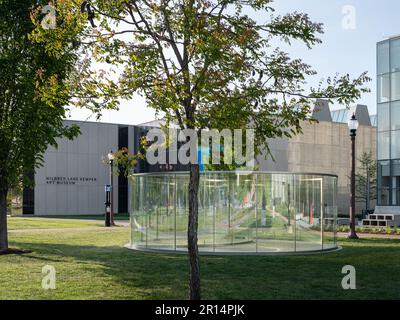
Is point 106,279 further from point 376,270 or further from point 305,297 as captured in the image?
point 376,270

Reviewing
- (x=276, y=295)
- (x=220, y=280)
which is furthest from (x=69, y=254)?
(x=276, y=295)

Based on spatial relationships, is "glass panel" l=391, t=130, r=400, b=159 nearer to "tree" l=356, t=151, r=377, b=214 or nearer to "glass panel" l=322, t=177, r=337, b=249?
"tree" l=356, t=151, r=377, b=214

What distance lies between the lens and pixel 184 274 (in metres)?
13.5

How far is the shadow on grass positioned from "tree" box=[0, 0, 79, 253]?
10.1ft

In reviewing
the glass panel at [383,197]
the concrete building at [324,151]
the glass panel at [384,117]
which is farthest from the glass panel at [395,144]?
the concrete building at [324,151]

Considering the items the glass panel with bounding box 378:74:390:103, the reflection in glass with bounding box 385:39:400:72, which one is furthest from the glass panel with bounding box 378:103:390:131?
the reflection in glass with bounding box 385:39:400:72

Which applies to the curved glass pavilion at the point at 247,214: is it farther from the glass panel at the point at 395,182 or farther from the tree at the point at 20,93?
the glass panel at the point at 395,182

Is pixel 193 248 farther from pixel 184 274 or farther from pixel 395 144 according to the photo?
pixel 395 144

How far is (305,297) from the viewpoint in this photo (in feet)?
34.9

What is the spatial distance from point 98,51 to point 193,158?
93.6 inches

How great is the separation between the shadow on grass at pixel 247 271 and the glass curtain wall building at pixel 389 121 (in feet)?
67.0

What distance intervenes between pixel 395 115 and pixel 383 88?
84.4 inches

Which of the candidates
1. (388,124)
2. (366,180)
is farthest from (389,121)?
(366,180)

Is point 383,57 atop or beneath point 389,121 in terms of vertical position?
atop
